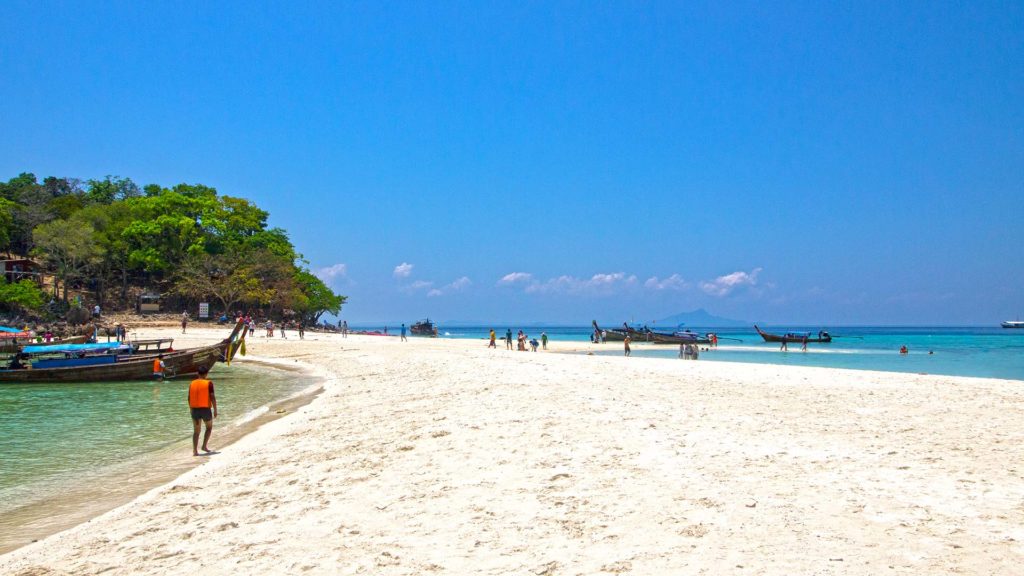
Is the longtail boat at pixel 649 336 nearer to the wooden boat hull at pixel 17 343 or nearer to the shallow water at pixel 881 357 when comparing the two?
the shallow water at pixel 881 357

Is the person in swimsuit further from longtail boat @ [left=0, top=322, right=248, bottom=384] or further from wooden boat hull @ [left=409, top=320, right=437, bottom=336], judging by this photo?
wooden boat hull @ [left=409, top=320, right=437, bottom=336]

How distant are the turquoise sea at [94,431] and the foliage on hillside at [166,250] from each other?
1395 inches

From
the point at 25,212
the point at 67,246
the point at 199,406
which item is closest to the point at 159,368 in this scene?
the point at 199,406

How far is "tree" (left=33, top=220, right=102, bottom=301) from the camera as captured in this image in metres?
50.2

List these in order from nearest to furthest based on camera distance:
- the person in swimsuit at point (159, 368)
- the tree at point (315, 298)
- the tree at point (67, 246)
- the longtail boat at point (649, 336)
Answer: the person in swimsuit at point (159, 368)
the tree at point (67, 246)
the longtail boat at point (649, 336)
the tree at point (315, 298)

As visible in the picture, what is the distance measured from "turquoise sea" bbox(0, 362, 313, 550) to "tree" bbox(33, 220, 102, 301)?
33.3m

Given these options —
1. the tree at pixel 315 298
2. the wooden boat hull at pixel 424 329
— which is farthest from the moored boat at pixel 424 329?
the tree at pixel 315 298

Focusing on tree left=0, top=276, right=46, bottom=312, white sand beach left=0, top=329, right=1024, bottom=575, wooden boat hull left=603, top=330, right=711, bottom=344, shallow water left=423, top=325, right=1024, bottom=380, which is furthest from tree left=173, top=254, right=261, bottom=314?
white sand beach left=0, top=329, right=1024, bottom=575

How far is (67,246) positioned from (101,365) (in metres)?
35.2

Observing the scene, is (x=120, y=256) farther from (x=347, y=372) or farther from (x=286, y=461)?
(x=286, y=461)

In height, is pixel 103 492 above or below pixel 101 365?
below

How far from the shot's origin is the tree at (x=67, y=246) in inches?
1976

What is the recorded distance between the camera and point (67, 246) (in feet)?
167

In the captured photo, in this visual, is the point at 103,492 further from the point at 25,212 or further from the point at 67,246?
the point at 25,212
